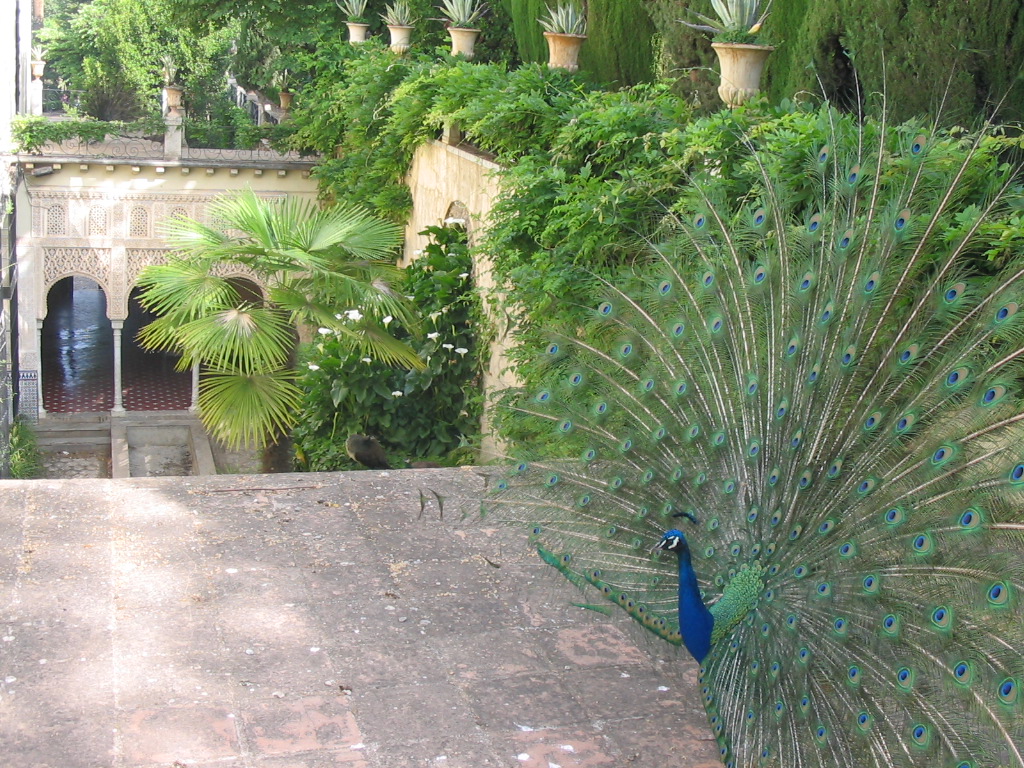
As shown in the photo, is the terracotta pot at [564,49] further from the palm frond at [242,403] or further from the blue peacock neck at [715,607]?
the blue peacock neck at [715,607]

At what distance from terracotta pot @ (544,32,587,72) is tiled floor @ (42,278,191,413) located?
385 inches

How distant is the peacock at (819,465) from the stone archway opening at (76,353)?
14303mm

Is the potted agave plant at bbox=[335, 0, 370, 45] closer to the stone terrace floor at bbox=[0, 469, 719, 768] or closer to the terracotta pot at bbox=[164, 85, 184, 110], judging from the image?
the terracotta pot at bbox=[164, 85, 184, 110]

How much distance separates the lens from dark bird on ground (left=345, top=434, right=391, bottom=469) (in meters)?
8.18

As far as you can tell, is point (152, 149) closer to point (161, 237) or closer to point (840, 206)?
point (161, 237)

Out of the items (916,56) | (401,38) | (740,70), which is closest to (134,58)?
(401,38)

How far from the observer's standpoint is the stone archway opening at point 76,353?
56.9ft

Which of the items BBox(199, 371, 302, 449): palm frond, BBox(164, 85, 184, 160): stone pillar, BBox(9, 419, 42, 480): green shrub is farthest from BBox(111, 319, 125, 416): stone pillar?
BBox(199, 371, 302, 449): palm frond

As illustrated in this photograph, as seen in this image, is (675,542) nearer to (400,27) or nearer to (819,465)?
(819,465)

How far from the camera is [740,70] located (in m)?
6.34

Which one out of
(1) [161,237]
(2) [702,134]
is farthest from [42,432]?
(2) [702,134]

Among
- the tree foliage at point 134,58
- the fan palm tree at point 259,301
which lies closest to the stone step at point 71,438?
the tree foliage at point 134,58

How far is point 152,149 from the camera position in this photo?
17.0 metres

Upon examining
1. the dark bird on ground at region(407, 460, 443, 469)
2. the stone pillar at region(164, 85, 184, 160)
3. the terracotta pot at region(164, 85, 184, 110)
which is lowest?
the dark bird on ground at region(407, 460, 443, 469)
